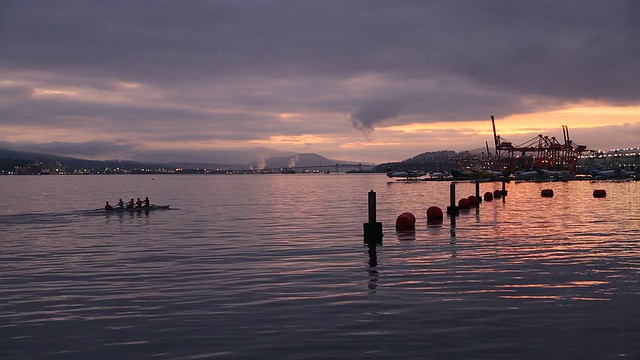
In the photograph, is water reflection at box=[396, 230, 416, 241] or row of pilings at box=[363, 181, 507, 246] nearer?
row of pilings at box=[363, 181, 507, 246]

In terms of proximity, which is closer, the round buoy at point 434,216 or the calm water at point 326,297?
the calm water at point 326,297

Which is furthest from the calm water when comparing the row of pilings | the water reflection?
the row of pilings

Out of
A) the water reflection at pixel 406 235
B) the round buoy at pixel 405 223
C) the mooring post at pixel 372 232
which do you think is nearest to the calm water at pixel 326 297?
the water reflection at pixel 406 235

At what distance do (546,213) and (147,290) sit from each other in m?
34.9

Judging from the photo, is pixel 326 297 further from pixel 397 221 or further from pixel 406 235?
pixel 397 221

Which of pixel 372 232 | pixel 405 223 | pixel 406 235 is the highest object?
pixel 372 232

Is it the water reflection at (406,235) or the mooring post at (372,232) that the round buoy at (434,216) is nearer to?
the water reflection at (406,235)

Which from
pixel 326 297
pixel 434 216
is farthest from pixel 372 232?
pixel 434 216

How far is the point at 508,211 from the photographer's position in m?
48.6

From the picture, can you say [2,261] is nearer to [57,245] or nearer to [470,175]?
[57,245]

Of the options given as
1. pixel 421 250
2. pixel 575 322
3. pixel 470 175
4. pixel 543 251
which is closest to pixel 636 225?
pixel 543 251

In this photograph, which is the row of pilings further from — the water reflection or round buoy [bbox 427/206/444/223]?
the water reflection

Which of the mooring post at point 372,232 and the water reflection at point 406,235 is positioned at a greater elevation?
the mooring post at point 372,232

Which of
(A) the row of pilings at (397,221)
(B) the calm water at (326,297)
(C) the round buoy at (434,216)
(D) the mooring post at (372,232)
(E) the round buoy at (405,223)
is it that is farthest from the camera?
(C) the round buoy at (434,216)
